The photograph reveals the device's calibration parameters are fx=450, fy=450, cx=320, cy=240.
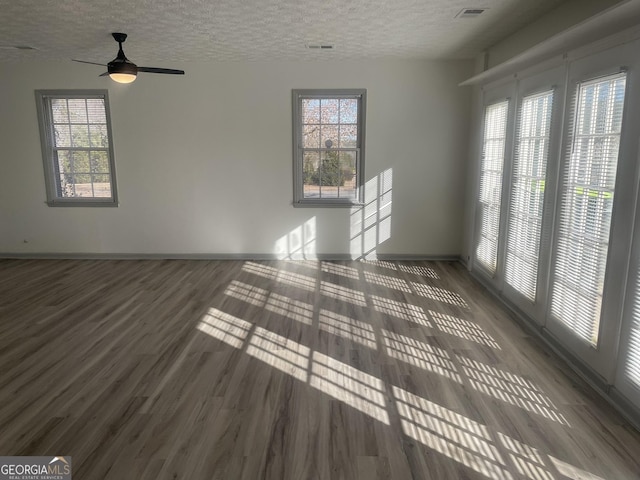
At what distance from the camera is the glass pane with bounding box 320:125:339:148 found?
6285 millimetres

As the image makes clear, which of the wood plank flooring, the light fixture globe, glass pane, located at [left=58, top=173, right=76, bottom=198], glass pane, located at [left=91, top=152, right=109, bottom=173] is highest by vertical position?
the light fixture globe

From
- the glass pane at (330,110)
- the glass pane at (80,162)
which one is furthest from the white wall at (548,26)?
the glass pane at (80,162)

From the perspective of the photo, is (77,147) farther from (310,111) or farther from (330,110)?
(330,110)

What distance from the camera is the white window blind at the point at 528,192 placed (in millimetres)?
3904

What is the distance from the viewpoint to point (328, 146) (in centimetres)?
634

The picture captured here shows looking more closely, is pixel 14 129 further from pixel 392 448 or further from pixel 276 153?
pixel 392 448

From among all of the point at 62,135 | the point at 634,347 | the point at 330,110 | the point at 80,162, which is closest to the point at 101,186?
Result: the point at 80,162

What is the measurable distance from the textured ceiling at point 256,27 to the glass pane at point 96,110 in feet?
2.01

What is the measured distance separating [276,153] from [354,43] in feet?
6.09

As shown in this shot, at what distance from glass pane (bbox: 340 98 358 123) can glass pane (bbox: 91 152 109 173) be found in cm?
341

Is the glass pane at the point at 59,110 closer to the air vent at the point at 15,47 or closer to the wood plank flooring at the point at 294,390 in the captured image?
the air vent at the point at 15,47

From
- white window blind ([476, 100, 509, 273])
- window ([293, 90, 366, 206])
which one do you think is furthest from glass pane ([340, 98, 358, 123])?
white window blind ([476, 100, 509, 273])

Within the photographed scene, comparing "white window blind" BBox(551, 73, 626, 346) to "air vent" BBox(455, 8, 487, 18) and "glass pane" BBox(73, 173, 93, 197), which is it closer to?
"air vent" BBox(455, 8, 487, 18)

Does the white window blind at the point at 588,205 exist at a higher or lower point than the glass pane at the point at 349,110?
lower
